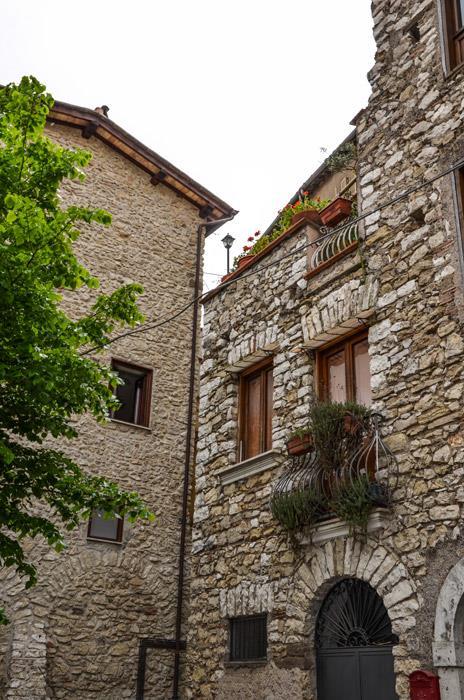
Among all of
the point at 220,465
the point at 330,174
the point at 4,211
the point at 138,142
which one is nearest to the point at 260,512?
the point at 220,465

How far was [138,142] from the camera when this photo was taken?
1437cm

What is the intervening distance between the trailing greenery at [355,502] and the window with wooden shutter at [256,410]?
6.33 ft

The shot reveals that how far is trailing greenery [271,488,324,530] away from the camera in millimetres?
7387

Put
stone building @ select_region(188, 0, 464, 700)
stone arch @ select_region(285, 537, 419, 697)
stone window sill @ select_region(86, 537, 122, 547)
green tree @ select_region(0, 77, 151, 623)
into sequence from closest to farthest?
1. stone arch @ select_region(285, 537, 419, 697)
2. stone building @ select_region(188, 0, 464, 700)
3. green tree @ select_region(0, 77, 151, 623)
4. stone window sill @ select_region(86, 537, 122, 547)

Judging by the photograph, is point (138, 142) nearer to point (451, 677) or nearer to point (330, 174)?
point (330, 174)

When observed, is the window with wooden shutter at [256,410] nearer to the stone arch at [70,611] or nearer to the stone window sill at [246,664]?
the stone window sill at [246,664]

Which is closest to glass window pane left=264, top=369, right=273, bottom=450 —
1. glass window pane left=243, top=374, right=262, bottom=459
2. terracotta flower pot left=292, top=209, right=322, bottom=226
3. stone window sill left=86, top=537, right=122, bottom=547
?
glass window pane left=243, top=374, right=262, bottom=459

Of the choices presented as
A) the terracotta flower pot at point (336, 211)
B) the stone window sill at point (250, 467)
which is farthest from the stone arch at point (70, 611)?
the terracotta flower pot at point (336, 211)

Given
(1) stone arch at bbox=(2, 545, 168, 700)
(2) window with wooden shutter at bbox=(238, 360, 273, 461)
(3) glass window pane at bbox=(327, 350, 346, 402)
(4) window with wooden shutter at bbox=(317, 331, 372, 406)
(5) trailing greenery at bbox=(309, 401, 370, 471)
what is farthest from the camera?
(1) stone arch at bbox=(2, 545, 168, 700)

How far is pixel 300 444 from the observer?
25.7 ft

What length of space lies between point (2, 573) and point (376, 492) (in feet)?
20.3

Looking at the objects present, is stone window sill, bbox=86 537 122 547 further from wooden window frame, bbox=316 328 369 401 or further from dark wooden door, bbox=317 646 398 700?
dark wooden door, bbox=317 646 398 700

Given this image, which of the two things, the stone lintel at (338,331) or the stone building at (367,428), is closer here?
the stone building at (367,428)

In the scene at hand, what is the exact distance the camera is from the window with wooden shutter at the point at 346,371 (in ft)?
25.6
